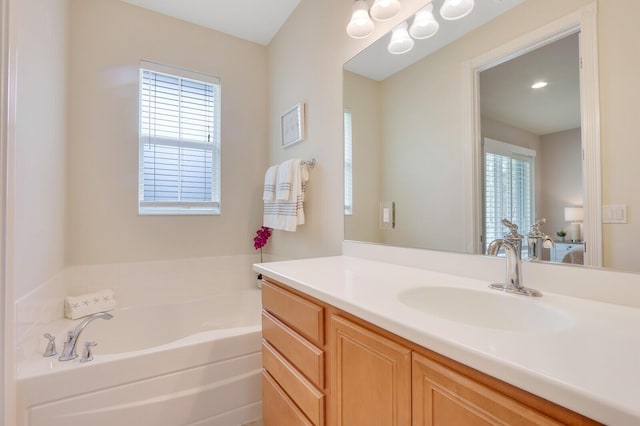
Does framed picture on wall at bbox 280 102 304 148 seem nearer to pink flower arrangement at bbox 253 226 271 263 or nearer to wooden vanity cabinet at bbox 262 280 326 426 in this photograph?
pink flower arrangement at bbox 253 226 271 263

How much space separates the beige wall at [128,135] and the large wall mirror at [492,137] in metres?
1.31

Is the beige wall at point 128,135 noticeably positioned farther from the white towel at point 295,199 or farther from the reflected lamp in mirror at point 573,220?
the reflected lamp in mirror at point 573,220

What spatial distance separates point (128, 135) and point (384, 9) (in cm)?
197

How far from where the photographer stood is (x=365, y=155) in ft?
5.37

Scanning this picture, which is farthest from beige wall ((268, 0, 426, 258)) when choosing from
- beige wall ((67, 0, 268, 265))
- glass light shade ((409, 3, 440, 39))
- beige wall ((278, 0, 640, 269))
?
beige wall ((67, 0, 268, 265))

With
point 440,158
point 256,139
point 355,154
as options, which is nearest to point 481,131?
point 440,158

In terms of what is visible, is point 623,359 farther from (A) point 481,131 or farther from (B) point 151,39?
(B) point 151,39

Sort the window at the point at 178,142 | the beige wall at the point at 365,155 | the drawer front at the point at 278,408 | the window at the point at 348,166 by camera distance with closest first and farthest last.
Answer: the drawer front at the point at 278,408 → the beige wall at the point at 365,155 → the window at the point at 348,166 → the window at the point at 178,142

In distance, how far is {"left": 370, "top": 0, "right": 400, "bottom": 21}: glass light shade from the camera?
53.4 inches

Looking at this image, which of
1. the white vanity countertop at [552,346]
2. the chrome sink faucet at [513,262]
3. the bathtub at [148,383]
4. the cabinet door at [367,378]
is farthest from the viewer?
the bathtub at [148,383]

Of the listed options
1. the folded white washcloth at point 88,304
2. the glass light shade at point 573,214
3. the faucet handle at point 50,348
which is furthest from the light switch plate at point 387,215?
the folded white washcloth at point 88,304

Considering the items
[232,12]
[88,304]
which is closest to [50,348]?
[88,304]

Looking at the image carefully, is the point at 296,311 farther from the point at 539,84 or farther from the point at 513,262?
the point at 539,84

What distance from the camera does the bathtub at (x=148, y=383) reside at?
1215 millimetres
